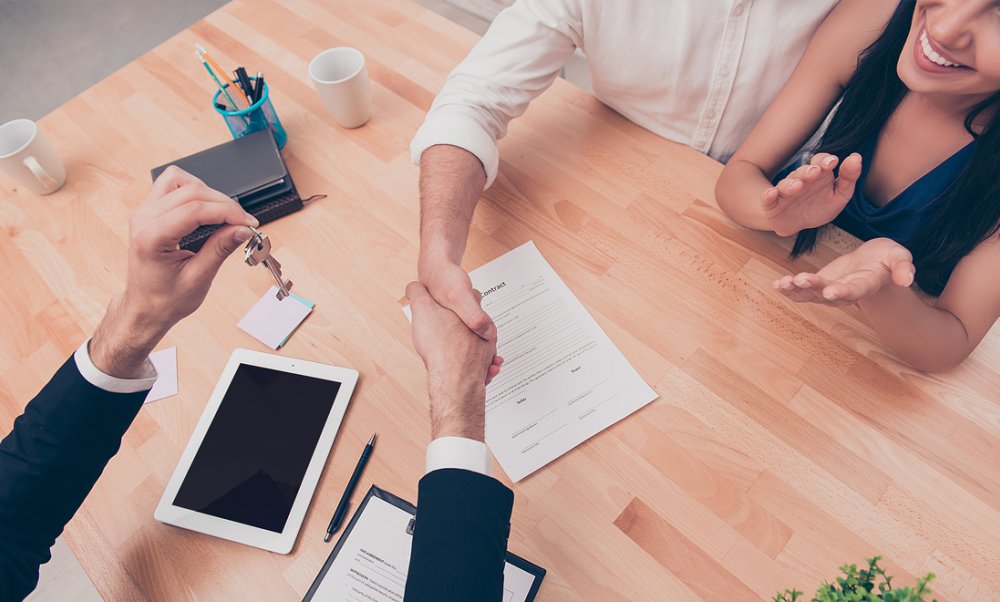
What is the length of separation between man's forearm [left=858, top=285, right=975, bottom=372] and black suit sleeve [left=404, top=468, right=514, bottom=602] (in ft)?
2.01

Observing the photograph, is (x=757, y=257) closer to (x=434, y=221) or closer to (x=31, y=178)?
(x=434, y=221)

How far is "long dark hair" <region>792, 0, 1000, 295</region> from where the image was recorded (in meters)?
0.84

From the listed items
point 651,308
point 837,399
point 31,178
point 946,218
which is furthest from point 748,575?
point 31,178

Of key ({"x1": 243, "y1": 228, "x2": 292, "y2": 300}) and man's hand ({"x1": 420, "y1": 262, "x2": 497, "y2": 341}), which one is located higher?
key ({"x1": 243, "y1": 228, "x2": 292, "y2": 300})

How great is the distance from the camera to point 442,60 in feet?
4.14

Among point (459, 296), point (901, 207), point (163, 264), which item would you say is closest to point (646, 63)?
point (901, 207)

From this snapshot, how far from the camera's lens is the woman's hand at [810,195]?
2.61ft

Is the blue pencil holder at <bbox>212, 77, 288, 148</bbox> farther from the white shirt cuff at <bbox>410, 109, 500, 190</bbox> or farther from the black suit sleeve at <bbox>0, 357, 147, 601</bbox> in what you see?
the black suit sleeve at <bbox>0, 357, 147, 601</bbox>

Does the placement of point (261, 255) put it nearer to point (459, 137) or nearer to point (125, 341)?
point (125, 341)

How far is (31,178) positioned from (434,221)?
810 mm

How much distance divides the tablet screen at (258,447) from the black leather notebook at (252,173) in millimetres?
316

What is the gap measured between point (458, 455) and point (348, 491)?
19cm

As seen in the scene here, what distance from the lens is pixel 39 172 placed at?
3.49 ft

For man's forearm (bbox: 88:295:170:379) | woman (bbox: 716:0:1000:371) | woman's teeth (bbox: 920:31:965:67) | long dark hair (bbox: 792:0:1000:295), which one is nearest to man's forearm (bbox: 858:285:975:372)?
woman (bbox: 716:0:1000:371)
